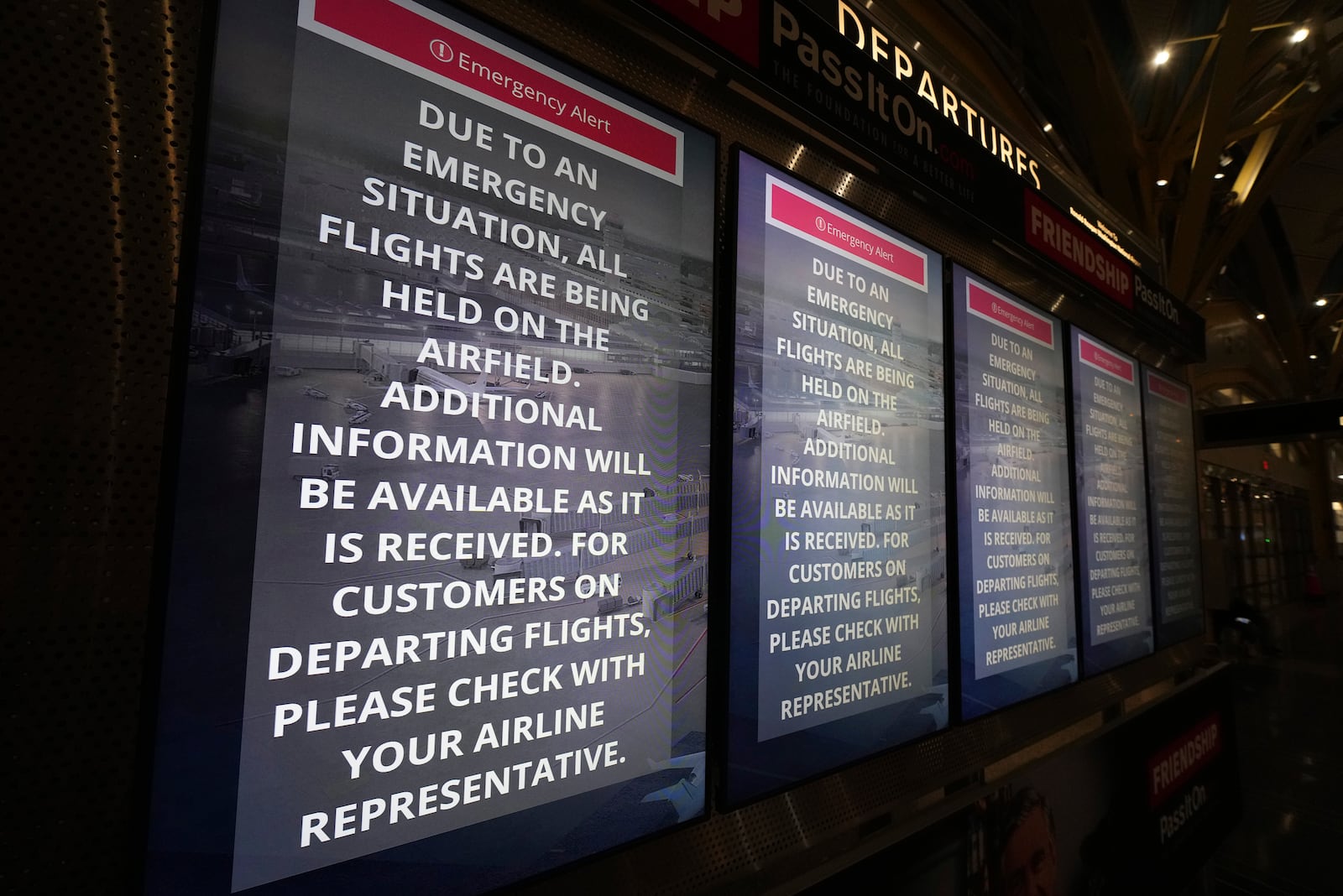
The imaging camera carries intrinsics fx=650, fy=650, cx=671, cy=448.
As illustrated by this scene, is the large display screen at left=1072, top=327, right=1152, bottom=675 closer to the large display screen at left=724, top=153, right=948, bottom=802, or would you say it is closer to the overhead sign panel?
the overhead sign panel

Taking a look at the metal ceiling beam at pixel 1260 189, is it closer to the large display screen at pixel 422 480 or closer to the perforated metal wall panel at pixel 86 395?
the large display screen at pixel 422 480

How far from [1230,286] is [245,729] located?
676 inches

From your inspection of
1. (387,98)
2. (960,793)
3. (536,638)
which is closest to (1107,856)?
(960,793)

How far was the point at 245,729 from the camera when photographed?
0.85 m

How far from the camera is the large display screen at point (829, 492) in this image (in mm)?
1488

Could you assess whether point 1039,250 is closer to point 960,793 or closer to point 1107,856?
point 960,793

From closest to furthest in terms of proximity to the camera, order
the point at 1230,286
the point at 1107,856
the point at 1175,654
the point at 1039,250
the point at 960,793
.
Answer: the point at 960,793 → the point at 1039,250 → the point at 1107,856 → the point at 1175,654 → the point at 1230,286

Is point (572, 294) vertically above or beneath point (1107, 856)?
above

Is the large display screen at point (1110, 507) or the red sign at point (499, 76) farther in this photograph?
the large display screen at point (1110, 507)

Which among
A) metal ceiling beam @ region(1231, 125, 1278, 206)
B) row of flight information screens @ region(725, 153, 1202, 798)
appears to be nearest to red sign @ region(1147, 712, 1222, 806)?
row of flight information screens @ region(725, 153, 1202, 798)

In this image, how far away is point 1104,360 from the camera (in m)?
3.22

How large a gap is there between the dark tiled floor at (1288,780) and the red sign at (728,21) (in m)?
4.65

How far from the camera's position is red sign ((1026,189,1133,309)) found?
2.62 meters

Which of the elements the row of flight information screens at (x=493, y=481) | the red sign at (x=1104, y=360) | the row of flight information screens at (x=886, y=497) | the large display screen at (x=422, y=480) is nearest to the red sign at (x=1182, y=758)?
the row of flight information screens at (x=886, y=497)
